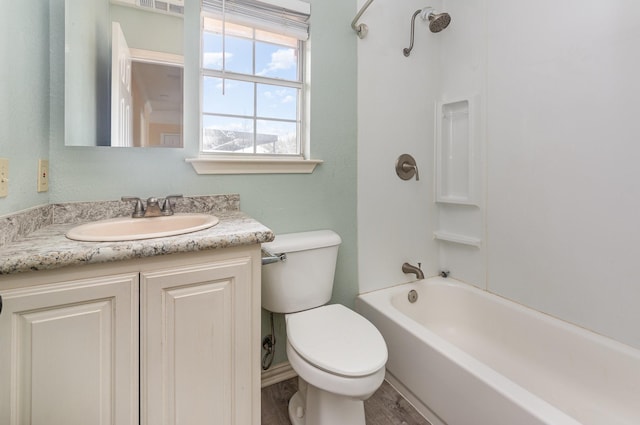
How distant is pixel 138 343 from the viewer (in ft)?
2.73

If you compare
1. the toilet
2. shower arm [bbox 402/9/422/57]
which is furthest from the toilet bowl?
shower arm [bbox 402/9/422/57]

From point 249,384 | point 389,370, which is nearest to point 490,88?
point 389,370

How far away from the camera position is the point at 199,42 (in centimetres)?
134

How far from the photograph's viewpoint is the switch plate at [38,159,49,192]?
104 centimetres

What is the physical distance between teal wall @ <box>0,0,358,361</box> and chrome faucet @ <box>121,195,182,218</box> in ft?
0.16

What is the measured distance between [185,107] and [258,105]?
39 centimetres

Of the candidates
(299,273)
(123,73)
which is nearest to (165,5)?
(123,73)

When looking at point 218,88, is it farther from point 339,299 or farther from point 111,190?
point 339,299

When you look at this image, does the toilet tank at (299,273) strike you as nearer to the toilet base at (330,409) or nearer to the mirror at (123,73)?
the toilet base at (330,409)

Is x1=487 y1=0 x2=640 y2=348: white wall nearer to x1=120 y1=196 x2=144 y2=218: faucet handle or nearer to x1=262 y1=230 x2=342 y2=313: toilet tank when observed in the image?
x1=262 y1=230 x2=342 y2=313: toilet tank

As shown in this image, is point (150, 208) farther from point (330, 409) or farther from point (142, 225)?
point (330, 409)

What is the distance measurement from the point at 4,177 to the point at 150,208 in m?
0.43

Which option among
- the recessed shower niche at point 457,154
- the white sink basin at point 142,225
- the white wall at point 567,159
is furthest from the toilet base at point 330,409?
the recessed shower niche at point 457,154

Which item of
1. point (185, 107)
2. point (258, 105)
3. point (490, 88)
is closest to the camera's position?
point (185, 107)
